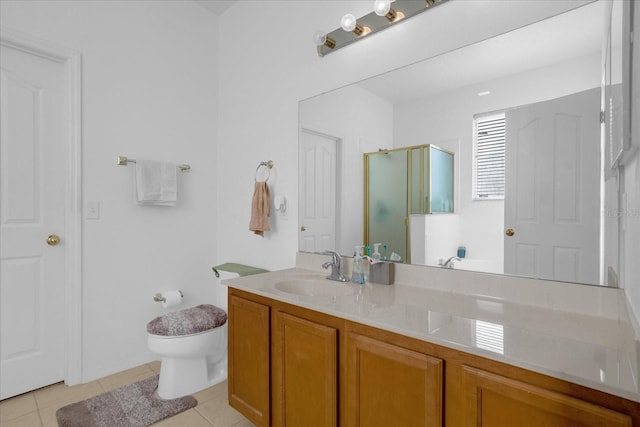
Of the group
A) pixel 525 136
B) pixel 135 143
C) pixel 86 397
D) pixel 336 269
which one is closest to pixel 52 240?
pixel 135 143

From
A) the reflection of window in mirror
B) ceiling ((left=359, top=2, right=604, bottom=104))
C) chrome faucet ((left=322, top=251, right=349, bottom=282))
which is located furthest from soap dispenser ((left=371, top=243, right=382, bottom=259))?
ceiling ((left=359, top=2, right=604, bottom=104))

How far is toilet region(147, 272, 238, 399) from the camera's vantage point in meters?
1.87

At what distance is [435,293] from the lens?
4.53ft

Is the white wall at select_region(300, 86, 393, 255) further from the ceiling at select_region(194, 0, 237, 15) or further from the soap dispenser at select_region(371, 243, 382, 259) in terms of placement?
the ceiling at select_region(194, 0, 237, 15)

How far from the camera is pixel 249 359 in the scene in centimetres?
152

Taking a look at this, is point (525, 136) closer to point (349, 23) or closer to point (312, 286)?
point (349, 23)

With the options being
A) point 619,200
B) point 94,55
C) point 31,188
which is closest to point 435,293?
point 619,200

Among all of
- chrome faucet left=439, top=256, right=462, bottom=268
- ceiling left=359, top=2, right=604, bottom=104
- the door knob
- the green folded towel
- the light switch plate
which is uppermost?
ceiling left=359, top=2, right=604, bottom=104

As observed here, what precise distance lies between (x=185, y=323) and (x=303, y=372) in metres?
0.98

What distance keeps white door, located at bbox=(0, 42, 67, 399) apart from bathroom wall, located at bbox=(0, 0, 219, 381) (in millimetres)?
142

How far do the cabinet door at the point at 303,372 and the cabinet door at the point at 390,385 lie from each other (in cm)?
8

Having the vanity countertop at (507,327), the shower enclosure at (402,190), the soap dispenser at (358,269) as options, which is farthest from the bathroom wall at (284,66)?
the soap dispenser at (358,269)

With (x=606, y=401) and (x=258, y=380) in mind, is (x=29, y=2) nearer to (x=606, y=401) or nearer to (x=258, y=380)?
(x=258, y=380)

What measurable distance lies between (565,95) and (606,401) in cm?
99
